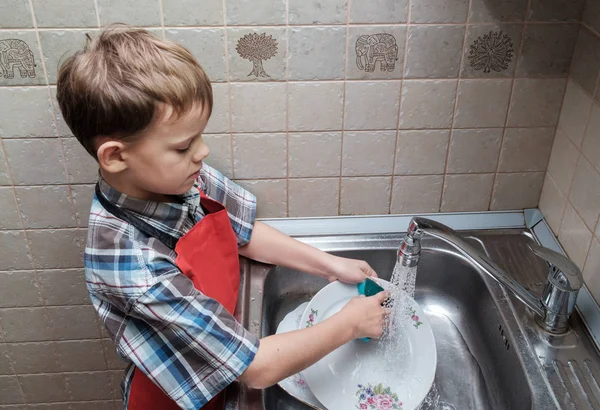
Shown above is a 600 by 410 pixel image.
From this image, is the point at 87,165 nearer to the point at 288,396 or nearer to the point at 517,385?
the point at 288,396

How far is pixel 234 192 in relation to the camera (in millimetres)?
1162

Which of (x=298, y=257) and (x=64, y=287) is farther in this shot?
(x=64, y=287)

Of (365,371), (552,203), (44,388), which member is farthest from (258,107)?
(44,388)

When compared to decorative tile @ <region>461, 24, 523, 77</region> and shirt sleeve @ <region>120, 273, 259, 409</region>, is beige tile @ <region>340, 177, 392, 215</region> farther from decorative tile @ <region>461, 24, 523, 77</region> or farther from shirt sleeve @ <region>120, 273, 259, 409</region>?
shirt sleeve @ <region>120, 273, 259, 409</region>

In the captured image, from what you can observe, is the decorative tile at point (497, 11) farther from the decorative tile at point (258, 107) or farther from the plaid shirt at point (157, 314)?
the plaid shirt at point (157, 314)

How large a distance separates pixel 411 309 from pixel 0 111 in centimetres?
87

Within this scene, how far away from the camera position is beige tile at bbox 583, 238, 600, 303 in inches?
41.4

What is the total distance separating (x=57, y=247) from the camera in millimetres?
1283

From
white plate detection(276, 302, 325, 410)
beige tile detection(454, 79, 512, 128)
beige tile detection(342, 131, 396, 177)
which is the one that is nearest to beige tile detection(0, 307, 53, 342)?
white plate detection(276, 302, 325, 410)

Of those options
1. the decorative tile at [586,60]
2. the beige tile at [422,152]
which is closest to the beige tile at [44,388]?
the beige tile at [422,152]

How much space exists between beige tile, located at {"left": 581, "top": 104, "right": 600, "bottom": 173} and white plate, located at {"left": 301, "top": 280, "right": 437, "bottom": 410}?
420 mm

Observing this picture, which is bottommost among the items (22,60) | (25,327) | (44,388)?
(44,388)

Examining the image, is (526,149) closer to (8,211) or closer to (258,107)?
(258,107)

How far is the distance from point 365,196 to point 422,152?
15cm
